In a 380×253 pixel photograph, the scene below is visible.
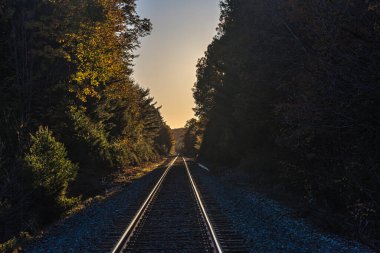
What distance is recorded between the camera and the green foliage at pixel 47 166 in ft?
40.1

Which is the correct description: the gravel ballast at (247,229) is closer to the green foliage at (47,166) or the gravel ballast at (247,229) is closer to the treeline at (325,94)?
the treeline at (325,94)

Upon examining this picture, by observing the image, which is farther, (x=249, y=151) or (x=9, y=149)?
(x=249, y=151)

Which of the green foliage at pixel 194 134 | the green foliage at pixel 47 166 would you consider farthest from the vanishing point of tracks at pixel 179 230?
the green foliage at pixel 194 134

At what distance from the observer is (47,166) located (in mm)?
12914

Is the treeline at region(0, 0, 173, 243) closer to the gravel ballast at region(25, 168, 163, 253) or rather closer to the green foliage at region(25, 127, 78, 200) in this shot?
the green foliage at region(25, 127, 78, 200)

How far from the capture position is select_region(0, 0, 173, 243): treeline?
11828 mm

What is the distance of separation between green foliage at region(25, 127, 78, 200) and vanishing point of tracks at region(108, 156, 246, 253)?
10.2 feet

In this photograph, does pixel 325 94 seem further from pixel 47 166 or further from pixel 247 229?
pixel 47 166

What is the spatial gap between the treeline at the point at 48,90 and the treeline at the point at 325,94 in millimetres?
7123

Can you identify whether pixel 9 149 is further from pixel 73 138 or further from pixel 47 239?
pixel 73 138

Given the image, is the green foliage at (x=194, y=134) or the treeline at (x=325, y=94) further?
the green foliage at (x=194, y=134)

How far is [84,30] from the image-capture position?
55.8 feet

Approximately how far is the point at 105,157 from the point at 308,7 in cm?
2113

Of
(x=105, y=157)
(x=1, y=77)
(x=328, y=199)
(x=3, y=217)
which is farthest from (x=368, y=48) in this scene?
(x=105, y=157)
